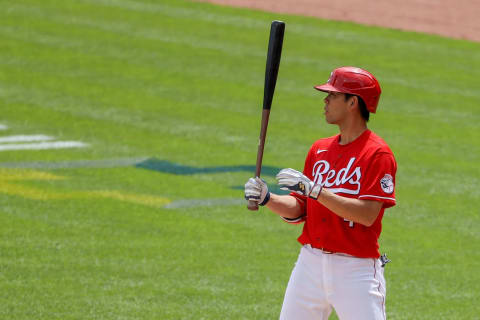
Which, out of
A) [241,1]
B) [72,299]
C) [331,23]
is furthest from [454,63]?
[72,299]

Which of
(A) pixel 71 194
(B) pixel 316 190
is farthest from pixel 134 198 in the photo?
(B) pixel 316 190

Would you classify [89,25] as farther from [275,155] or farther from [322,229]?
[322,229]

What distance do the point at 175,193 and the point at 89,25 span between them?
340 inches

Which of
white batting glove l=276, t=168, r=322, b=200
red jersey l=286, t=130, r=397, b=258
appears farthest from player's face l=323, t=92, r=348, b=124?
white batting glove l=276, t=168, r=322, b=200

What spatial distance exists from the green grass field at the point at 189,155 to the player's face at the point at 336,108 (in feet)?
9.19

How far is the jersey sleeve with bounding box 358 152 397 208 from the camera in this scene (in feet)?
16.6

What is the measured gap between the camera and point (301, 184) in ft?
16.4

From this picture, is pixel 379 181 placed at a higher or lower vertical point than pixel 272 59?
lower

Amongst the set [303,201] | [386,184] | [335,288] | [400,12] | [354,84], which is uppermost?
[354,84]

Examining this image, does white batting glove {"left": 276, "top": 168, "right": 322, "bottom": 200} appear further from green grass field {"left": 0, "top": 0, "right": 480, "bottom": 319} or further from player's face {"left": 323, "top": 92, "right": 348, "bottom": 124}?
green grass field {"left": 0, "top": 0, "right": 480, "bottom": 319}

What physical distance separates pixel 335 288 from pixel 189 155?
7.58m

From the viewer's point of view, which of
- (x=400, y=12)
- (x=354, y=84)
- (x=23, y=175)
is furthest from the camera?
(x=400, y=12)

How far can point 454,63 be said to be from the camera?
18.0 metres

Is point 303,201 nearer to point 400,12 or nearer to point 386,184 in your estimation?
point 386,184
